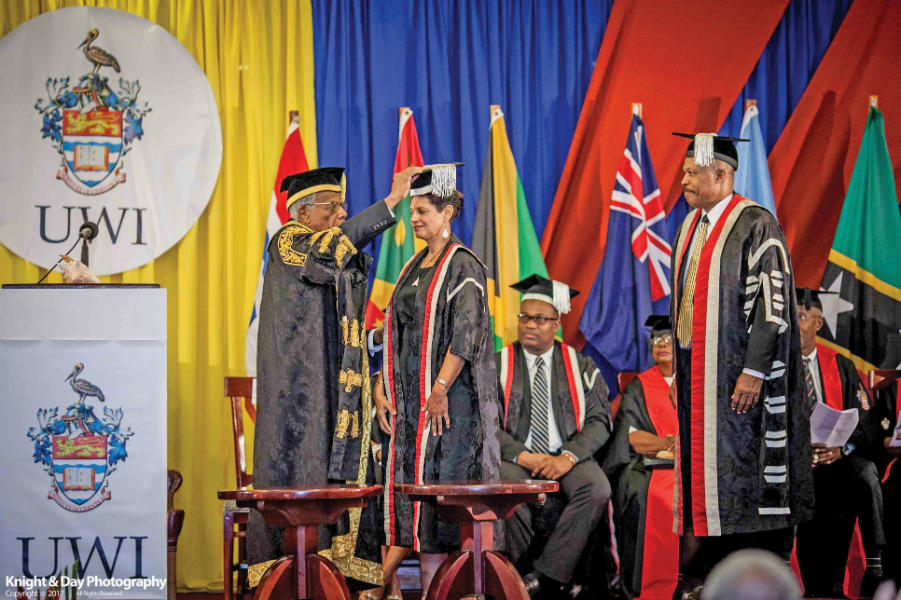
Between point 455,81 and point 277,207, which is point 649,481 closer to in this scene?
point 277,207

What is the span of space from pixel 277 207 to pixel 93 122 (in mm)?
1220

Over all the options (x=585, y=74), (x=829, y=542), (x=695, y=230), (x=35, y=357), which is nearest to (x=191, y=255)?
(x=35, y=357)

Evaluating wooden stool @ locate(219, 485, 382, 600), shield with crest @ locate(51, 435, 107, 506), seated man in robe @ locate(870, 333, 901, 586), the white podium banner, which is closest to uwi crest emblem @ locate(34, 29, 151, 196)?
the white podium banner

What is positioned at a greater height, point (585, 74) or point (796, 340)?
point (585, 74)

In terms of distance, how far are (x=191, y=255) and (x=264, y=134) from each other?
83 centimetres

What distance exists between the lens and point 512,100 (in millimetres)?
5844

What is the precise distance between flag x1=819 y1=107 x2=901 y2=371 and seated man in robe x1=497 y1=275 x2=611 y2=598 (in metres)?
1.64

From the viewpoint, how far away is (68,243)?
5535 mm

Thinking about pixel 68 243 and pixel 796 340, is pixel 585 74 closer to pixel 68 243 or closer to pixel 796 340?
pixel 796 340

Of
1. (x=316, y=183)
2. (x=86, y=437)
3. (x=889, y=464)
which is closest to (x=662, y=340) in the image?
(x=889, y=464)

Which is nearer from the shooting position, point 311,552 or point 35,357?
point 311,552

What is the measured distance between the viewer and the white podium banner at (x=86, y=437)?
3805 mm

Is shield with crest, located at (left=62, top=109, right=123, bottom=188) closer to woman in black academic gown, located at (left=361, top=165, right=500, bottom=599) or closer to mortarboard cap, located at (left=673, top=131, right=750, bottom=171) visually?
woman in black academic gown, located at (left=361, top=165, right=500, bottom=599)

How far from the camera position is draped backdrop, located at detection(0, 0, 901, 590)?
18.6 ft
